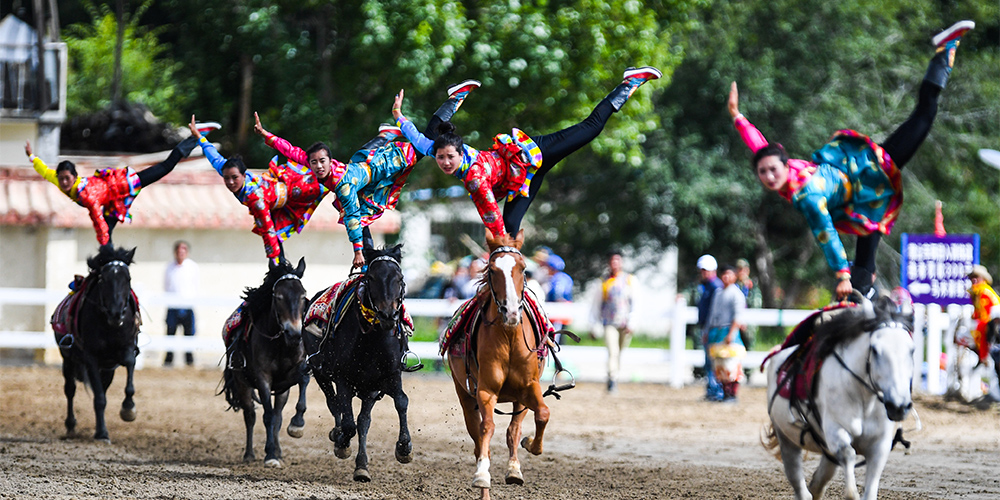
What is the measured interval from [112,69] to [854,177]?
31660 mm

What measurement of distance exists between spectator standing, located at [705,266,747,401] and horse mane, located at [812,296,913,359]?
28.6 feet

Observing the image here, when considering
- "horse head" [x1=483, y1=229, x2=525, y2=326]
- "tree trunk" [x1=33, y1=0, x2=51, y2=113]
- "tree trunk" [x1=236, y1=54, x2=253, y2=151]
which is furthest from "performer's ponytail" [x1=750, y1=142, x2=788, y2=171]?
"tree trunk" [x1=236, y1=54, x2=253, y2=151]

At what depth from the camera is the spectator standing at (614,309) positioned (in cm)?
1700

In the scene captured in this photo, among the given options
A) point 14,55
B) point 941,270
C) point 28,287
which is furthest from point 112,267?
point 14,55

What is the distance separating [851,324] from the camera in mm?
6285

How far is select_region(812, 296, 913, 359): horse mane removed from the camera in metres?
6.13

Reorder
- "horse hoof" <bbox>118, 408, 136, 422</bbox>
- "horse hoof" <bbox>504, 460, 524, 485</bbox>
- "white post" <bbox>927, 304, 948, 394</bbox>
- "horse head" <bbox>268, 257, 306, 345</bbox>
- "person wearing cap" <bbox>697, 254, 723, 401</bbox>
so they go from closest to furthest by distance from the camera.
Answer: "horse hoof" <bbox>504, 460, 524, 485</bbox>, "horse head" <bbox>268, 257, 306, 345</bbox>, "horse hoof" <bbox>118, 408, 136, 422</bbox>, "person wearing cap" <bbox>697, 254, 723, 401</bbox>, "white post" <bbox>927, 304, 948, 394</bbox>

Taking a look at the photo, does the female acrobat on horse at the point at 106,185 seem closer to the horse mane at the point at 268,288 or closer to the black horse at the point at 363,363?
the horse mane at the point at 268,288

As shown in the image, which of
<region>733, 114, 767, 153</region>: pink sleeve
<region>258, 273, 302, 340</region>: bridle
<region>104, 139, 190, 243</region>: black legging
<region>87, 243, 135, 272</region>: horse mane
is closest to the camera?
<region>733, 114, 767, 153</region>: pink sleeve

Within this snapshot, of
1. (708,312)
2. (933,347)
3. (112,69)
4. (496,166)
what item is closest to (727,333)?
(708,312)

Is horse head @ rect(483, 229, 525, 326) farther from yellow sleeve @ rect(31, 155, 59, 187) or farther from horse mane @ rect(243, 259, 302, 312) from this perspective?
yellow sleeve @ rect(31, 155, 59, 187)

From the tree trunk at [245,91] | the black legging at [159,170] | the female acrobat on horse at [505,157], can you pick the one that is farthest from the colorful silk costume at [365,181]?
the tree trunk at [245,91]

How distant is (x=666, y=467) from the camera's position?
33.3ft

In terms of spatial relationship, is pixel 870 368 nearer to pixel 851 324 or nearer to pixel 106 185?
pixel 851 324
